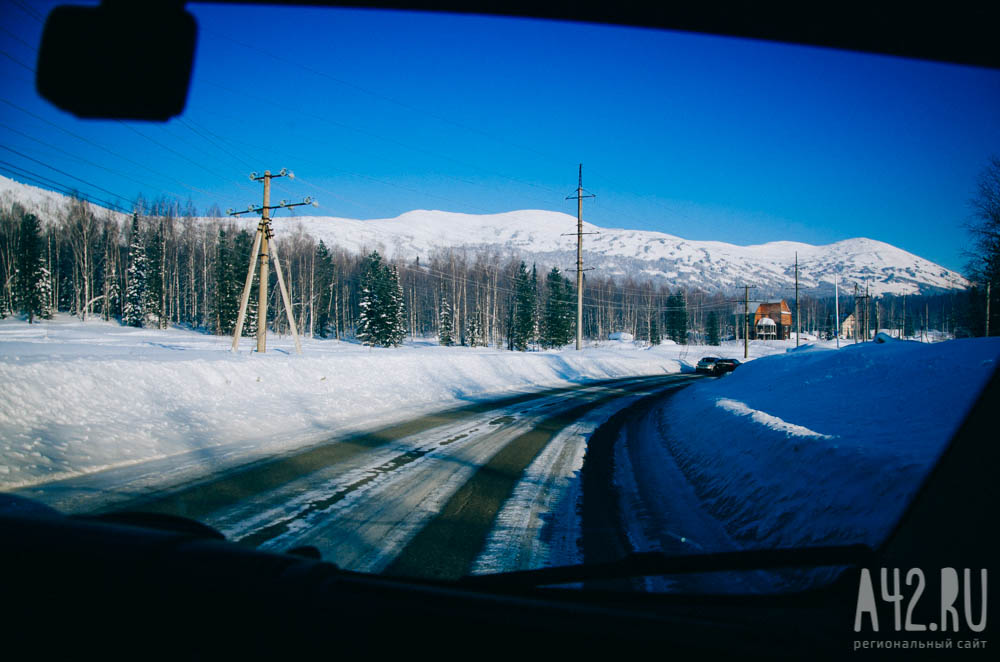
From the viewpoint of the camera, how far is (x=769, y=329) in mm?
80250

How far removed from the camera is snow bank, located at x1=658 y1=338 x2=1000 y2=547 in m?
3.21

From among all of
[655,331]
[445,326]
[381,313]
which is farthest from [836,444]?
[655,331]

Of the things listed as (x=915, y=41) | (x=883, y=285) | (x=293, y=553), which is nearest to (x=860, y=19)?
(x=915, y=41)

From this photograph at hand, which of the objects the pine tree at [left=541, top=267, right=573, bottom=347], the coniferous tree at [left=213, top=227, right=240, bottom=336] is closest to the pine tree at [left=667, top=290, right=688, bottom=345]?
the pine tree at [left=541, top=267, right=573, bottom=347]

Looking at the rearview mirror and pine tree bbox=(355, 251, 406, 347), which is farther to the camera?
pine tree bbox=(355, 251, 406, 347)

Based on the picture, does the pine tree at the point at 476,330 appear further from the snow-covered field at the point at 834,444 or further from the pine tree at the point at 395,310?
the snow-covered field at the point at 834,444

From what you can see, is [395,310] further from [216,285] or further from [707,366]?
[707,366]

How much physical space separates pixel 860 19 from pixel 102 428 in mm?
9782

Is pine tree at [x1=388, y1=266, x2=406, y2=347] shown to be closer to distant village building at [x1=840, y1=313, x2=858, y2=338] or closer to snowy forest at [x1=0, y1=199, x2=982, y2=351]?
snowy forest at [x1=0, y1=199, x2=982, y2=351]

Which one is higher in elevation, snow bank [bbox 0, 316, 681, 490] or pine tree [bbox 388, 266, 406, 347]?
pine tree [bbox 388, 266, 406, 347]

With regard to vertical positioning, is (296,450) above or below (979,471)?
below

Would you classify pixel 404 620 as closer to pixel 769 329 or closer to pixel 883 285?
pixel 883 285

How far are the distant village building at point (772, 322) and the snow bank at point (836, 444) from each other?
7936 centimetres

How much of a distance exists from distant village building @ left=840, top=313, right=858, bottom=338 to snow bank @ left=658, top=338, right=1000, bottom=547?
18.9 metres
